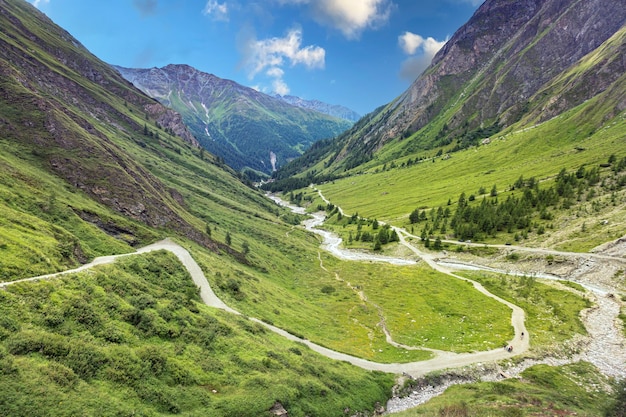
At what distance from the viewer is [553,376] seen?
47.0m

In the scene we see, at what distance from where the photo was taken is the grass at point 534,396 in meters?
34.1

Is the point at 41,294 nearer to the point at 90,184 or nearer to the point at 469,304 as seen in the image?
the point at 90,184

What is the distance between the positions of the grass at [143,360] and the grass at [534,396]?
8587 mm

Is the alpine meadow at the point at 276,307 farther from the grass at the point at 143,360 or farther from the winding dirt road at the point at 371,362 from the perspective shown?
the winding dirt road at the point at 371,362

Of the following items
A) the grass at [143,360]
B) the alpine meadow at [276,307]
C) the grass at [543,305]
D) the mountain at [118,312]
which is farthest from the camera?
the grass at [543,305]

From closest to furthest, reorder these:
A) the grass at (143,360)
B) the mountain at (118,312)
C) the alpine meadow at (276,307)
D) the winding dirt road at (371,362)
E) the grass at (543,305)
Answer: the grass at (143,360), the mountain at (118,312), the alpine meadow at (276,307), the winding dirt road at (371,362), the grass at (543,305)

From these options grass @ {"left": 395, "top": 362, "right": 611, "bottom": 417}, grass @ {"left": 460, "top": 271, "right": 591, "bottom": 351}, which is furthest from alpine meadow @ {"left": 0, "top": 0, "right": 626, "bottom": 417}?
grass @ {"left": 460, "top": 271, "right": 591, "bottom": 351}

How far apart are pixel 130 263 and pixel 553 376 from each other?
60.9m

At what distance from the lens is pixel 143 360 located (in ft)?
89.0

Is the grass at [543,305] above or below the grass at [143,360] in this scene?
above

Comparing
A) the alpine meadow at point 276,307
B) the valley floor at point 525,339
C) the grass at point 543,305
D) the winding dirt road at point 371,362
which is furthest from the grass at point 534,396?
the grass at point 543,305

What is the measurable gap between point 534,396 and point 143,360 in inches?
1690

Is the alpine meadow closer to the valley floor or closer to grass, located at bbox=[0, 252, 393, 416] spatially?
grass, located at bbox=[0, 252, 393, 416]

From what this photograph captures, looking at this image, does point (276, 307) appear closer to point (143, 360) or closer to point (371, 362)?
point (371, 362)
